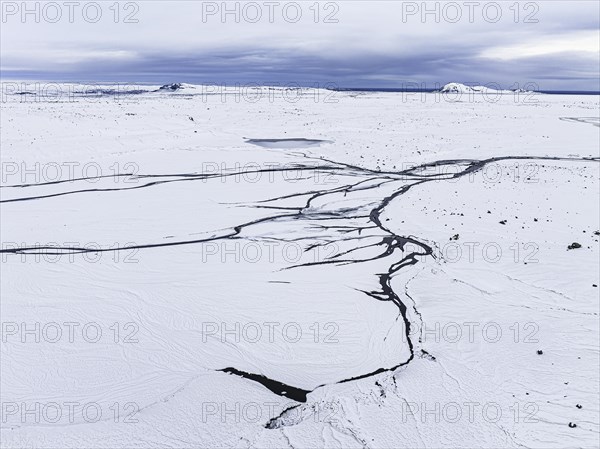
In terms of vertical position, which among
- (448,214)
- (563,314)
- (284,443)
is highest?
(448,214)

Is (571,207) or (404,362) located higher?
(571,207)

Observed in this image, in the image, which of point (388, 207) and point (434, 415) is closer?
point (434, 415)

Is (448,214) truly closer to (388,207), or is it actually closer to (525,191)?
(388,207)

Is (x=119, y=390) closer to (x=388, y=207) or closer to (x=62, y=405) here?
(x=62, y=405)

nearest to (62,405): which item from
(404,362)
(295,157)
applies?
(404,362)

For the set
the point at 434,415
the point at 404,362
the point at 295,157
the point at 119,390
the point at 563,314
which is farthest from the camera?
the point at 295,157

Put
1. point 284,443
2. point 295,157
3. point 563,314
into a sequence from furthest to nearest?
point 295,157 → point 563,314 → point 284,443
